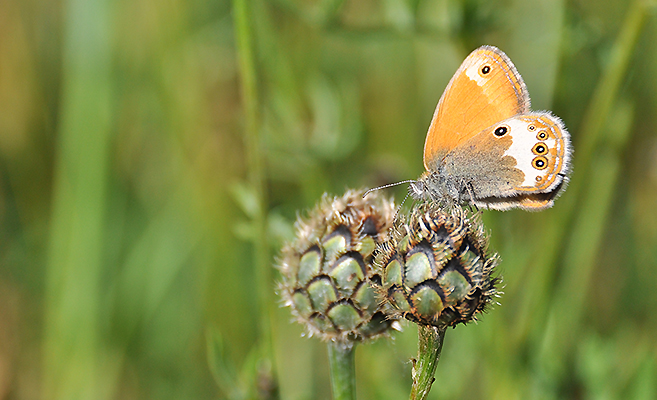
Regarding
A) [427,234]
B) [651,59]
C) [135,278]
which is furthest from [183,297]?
[651,59]

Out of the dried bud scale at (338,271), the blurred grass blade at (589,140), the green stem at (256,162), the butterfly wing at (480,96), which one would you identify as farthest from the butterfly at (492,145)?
the green stem at (256,162)

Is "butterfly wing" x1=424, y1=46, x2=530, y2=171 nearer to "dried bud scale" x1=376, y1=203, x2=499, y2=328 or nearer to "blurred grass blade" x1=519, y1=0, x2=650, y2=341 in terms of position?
"blurred grass blade" x1=519, y1=0, x2=650, y2=341

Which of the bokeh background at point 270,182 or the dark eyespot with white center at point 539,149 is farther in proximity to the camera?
the bokeh background at point 270,182

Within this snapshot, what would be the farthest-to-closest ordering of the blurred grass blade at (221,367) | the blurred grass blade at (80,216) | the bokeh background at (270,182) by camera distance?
1. the blurred grass blade at (80,216)
2. the bokeh background at (270,182)
3. the blurred grass blade at (221,367)

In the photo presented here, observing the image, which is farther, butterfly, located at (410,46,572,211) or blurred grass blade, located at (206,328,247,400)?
butterfly, located at (410,46,572,211)

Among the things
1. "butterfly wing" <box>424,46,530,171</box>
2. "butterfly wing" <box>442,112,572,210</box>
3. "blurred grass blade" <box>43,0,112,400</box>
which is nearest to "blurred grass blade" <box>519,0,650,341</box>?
"butterfly wing" <box>442,112,572,210</box>

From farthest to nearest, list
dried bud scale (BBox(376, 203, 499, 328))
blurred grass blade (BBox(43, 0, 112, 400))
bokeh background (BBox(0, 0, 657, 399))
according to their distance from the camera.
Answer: blurred grass blade (BBox(43, 0, 112, 400)) → bokeh background (BBox(0, 0, 657, 399)) → dried bud scale (BBox(376, 203, 499, 328))

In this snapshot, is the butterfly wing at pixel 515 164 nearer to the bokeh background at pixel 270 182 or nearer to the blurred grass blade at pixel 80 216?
the bokeh background at pixel 270 182
